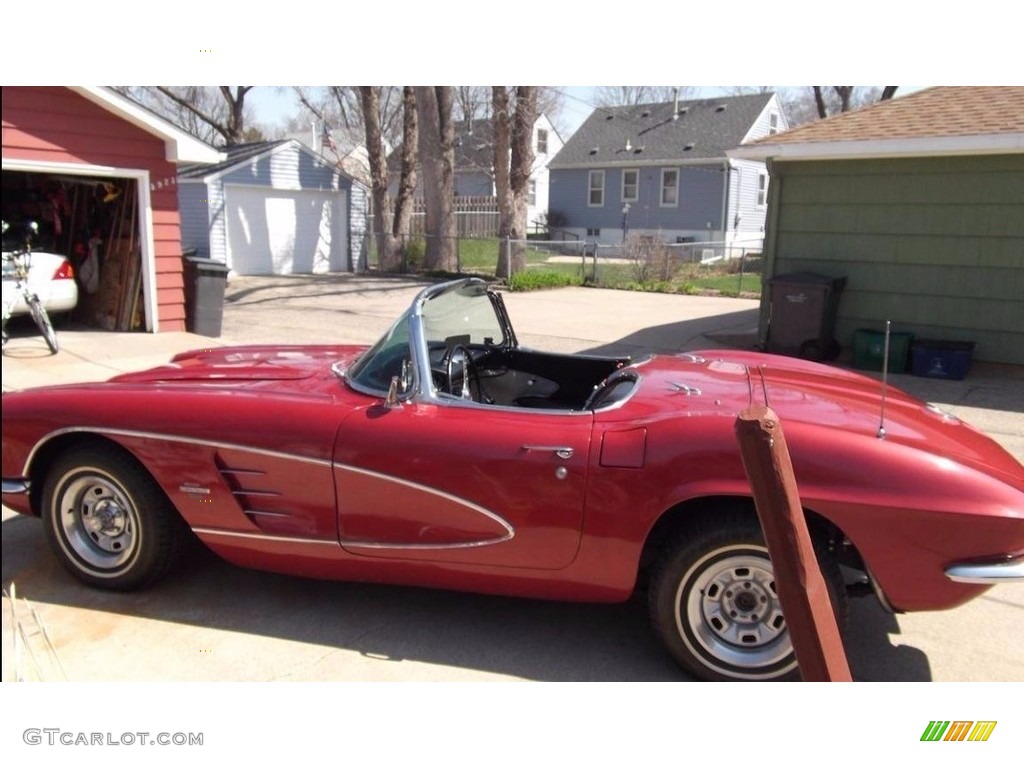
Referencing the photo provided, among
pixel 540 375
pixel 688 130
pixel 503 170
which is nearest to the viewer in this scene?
pixel 540 375

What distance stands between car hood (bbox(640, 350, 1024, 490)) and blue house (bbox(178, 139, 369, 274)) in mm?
16328

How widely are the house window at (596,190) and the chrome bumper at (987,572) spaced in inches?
1100

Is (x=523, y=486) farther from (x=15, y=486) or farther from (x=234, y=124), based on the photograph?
(x=234, y=124)

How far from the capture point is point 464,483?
276 cm

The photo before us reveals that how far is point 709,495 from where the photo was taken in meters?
2.56

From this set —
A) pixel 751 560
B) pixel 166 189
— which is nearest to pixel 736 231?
pixel 166 189

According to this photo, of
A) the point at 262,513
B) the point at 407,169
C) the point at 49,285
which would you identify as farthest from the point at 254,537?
the point at 407,169

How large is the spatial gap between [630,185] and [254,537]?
2702 cm

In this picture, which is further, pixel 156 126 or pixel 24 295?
pixel 156 126

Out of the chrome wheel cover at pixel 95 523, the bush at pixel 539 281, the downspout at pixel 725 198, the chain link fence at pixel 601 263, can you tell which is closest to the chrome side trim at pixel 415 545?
the chrome wheel cover at pixel 95 523

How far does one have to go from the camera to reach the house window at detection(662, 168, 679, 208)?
1077 inches

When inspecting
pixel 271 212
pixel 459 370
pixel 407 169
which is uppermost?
pixel 407 169

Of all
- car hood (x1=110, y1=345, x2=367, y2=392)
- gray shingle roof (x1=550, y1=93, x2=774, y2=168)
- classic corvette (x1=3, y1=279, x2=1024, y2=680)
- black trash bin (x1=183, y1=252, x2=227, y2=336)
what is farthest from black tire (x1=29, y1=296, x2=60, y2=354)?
gray shingle roof (x1=550, y1=93, x2=774, y2=168)

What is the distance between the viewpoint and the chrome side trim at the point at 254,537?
2.97 m
